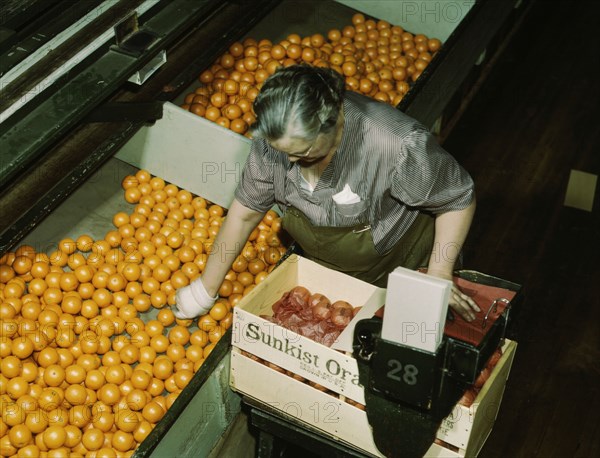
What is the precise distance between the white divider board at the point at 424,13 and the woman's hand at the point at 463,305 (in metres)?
2.95

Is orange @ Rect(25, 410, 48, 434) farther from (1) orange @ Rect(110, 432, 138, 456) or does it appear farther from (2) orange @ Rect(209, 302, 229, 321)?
(2) orange @ Rect(209, 302, 229, 321)

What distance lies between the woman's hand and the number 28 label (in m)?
0.32

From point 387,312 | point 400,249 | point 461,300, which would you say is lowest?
point 400,249

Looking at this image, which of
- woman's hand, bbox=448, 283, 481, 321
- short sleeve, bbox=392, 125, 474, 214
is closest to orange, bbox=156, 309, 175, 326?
short sleeve, bbox=392, 125, 474, 214

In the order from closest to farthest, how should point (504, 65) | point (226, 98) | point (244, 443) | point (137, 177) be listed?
1. point (244, 443)
2. point (137, 177)
3. point (226, 98)
4. point (504, 65)

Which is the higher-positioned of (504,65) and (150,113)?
(150,113)

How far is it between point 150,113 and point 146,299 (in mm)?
831

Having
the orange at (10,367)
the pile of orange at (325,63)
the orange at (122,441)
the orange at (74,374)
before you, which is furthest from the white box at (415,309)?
the pile of orange at (325,63)

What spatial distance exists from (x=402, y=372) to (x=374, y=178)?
2.37 ft

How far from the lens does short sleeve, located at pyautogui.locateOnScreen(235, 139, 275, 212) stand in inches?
95.8

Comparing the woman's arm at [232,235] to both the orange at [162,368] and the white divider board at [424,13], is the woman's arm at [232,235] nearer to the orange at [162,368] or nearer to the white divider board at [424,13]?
the orange at [162,368]

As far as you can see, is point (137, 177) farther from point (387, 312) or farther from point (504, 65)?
point (504, 65)

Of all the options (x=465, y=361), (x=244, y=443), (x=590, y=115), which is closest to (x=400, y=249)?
(x=465, y=361)

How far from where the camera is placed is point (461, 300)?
216cm
